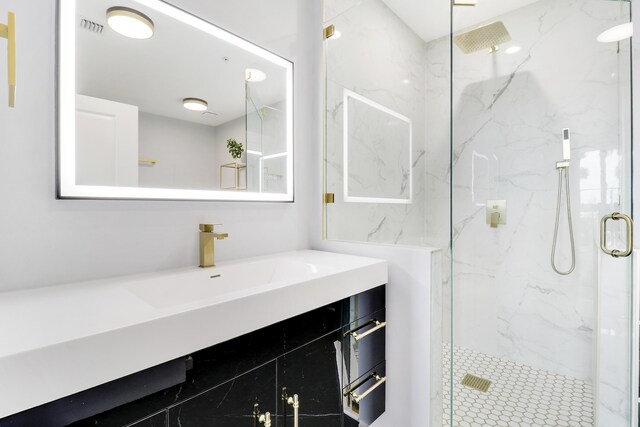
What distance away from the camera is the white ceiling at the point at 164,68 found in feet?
3.39

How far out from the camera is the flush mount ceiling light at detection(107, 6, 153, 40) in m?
1.07

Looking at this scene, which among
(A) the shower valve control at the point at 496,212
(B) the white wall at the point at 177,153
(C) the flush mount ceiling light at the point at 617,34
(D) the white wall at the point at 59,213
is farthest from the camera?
(A) the shower valve control at the point at 496,212

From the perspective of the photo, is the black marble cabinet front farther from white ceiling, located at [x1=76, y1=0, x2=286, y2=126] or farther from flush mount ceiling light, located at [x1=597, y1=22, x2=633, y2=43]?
flush mount ceiling light, located at [x1=597, y1=22, x2=633, y2=43]

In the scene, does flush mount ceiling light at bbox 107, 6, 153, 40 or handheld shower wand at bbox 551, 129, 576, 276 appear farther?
handheld shower wand at bbox 551, 129, 576, 276

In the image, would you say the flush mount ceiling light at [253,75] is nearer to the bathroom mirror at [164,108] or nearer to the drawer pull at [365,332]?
the bathroom mirror at [164,108]

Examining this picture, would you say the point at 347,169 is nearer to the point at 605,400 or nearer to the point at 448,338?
the point at 448,338

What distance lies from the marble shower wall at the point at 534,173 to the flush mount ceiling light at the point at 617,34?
32 millimetres

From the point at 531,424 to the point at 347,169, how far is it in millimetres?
1608

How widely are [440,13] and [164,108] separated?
158 centimetres

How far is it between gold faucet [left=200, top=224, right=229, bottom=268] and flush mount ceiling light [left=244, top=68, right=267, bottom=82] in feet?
2.47

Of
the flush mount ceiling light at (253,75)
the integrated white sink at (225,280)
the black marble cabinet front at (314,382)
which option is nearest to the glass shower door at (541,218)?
the black marble cabinet front at (314,382)

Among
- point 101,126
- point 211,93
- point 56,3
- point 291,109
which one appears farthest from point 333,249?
point 56,3

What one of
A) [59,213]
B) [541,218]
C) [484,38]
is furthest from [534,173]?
[59,213]

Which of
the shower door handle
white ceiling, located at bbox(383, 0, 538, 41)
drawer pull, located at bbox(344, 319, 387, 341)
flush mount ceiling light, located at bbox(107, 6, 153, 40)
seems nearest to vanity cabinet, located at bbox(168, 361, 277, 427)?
drawer pull, located at bbox(344, 319, 387, 341)
